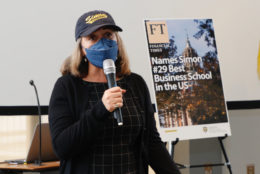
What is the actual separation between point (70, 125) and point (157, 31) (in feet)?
7.14

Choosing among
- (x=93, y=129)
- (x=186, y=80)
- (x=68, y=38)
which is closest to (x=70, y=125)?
(x=93, y=129)

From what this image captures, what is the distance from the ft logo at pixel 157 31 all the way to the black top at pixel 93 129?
183 cm

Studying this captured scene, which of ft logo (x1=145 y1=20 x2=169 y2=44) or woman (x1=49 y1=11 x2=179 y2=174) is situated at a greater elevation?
ft logo (x1=145 y1=20 x2=169 y2=44)

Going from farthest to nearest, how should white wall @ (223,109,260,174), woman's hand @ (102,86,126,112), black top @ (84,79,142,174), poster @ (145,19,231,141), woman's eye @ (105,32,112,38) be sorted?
white wall @ (223,109,260,174) → poster @ (145,19,231,141) → woman's eye @ (105,32,112,38) → black top @ (84,79,142,174) → woman's hand @ (102,86,126,112)

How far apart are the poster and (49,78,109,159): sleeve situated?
1.93 metres

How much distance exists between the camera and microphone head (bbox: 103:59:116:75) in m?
1.41

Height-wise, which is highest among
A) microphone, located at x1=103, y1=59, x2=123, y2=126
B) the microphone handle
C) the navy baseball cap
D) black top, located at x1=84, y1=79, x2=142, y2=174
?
the navy baseball cap

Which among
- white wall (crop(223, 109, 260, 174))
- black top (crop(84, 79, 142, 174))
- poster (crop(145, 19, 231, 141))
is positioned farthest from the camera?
white wall (crop(223, 109, 260, 174))

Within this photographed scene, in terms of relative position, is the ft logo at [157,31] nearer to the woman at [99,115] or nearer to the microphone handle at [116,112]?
the woman at [99,115]

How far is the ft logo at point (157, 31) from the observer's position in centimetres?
339

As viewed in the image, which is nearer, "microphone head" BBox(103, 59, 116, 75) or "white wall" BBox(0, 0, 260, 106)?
"microphone head" BBox(103, 59, 116, 75)

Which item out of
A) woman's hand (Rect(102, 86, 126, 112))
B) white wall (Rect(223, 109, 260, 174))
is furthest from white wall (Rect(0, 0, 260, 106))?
woman's hand (Rect(102, 86, 126, 112))

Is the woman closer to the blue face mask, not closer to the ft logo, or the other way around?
the blue face mask

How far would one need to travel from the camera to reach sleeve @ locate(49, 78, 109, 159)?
132 centimetres
